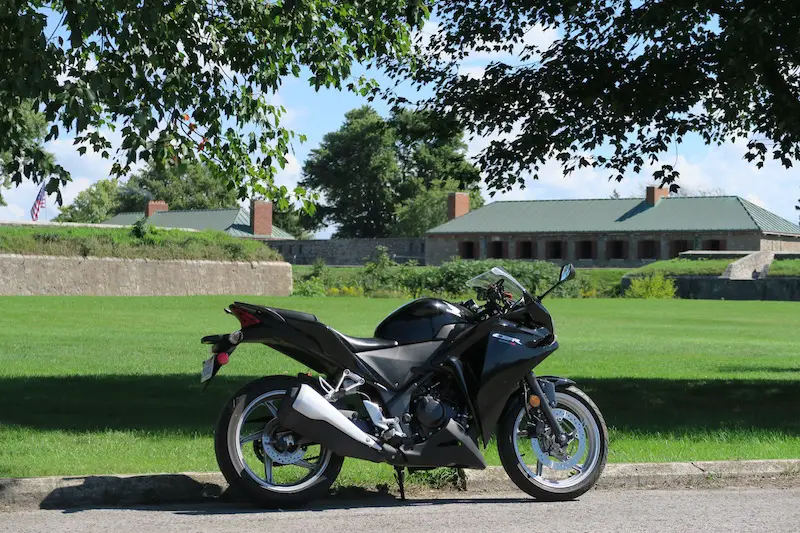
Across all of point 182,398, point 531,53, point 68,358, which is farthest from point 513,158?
point 68,358

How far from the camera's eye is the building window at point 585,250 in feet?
244

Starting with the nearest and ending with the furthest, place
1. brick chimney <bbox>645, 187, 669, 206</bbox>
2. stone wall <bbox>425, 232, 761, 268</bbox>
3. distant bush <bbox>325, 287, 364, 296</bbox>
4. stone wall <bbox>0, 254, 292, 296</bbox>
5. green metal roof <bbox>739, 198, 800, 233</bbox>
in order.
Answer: stone wall <bbox>0, 254, 292, 296</bbox> < distant bush <bbox>325, 287, 364, 296</bbox> < green metal roof <bbox>739, 198, 800, 233</bbox> < stone wall <bbox>425, 232, 761, 268</bbox> < brick chimney <bbox>645, 187, 669, 206</bbox>

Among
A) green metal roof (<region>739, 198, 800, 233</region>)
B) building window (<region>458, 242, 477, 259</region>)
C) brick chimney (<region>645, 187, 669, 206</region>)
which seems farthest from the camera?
building window (<region>458, 242, 477, 259</region>)

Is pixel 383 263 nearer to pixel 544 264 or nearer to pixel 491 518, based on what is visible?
pixel 544 264

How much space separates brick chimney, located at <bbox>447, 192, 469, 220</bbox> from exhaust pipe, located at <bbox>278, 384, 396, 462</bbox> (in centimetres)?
7781

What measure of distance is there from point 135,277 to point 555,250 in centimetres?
4362

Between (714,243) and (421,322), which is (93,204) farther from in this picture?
(421,322)

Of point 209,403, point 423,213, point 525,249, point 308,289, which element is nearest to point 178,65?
point 209,403

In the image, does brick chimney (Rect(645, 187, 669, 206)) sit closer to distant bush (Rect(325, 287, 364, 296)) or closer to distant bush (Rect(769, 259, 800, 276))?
distant bush (Rect(769, 259, 800, 276))

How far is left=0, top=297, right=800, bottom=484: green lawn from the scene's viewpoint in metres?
8.12

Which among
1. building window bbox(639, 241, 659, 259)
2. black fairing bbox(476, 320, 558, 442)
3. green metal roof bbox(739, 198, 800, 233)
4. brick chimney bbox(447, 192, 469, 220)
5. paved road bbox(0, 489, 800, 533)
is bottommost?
paved road bbox(0, 489, 800, 533)

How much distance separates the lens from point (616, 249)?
73062mm

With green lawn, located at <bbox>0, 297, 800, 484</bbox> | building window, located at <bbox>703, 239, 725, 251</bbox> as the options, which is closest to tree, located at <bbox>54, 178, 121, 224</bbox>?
building window, located at <bbox>703, 239, 725, 251</bbox>

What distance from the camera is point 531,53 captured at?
1484 centimetres
